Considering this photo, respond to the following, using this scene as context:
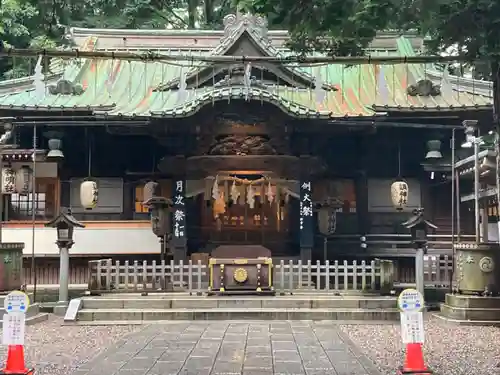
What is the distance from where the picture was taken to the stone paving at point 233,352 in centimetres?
825

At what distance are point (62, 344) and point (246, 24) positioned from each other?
11038 mm

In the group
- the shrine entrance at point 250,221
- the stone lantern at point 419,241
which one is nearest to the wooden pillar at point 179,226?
the shrine entrance at point 250,221

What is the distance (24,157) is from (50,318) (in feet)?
17.5

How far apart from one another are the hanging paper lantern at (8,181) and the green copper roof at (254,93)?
73.6 inches

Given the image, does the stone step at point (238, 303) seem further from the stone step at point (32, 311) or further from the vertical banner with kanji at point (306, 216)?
the vertical banner with kanji at point (306, 216)

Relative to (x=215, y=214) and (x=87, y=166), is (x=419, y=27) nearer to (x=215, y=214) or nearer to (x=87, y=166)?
(x=215, y=214)

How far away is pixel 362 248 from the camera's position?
17.6 meters

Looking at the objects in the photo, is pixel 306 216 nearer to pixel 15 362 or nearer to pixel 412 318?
pixel 412 318

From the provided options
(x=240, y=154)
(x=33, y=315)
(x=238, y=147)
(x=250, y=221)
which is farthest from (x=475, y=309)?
(x=33, y=315)

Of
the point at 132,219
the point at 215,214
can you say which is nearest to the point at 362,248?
the point at 215,214

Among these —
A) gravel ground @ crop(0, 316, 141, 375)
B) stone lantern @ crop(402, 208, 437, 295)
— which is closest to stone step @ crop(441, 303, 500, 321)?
stone lantern @ crop(402, 208, 437, 295)

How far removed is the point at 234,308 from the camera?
13484 mm

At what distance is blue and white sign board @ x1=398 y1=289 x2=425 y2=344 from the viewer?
23.1 ft

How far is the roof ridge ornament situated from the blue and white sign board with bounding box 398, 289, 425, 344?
39.4 feet
